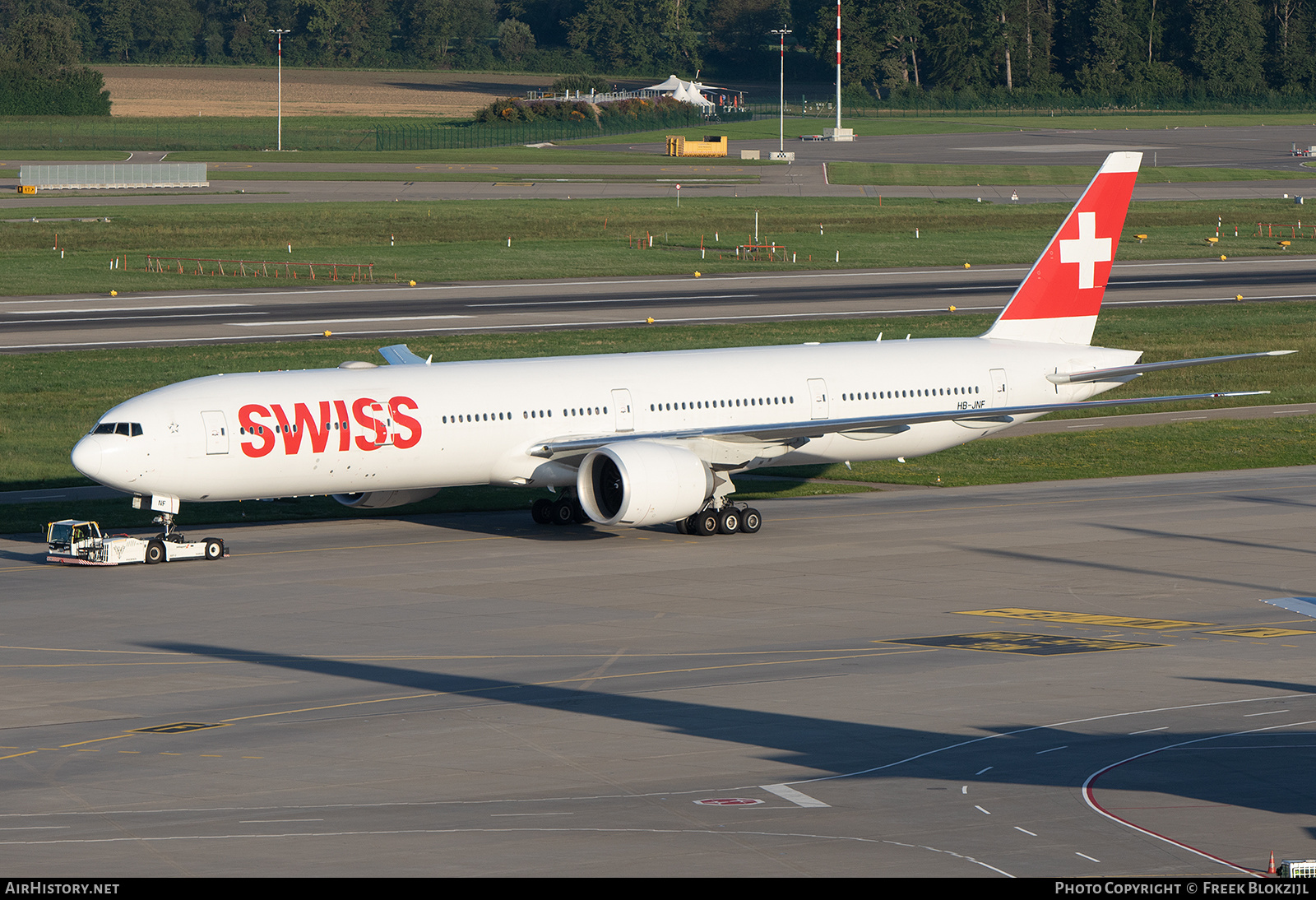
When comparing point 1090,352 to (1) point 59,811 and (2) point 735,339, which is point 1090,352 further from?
(1) point 59,811

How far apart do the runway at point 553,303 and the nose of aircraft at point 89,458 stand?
38.0 meters

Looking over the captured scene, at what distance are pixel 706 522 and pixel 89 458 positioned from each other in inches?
607

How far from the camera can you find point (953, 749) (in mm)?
25250

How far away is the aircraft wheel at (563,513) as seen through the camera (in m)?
46.6

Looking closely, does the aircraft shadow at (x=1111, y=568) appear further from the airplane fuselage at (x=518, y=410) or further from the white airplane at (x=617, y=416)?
the airplane fuselage at (x=518, y=410)

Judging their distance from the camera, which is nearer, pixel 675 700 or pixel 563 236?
pixel 675 700

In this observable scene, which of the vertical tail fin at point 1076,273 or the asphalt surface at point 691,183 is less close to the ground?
the asphalt surface at point 691,183

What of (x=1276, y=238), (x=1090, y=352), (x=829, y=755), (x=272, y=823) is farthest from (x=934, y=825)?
(x=1276, y=238)

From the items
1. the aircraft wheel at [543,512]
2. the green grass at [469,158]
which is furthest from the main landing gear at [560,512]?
the green grass at [469,158]

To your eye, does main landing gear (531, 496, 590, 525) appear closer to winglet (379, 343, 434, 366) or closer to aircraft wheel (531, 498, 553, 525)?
aircraft wheel (531, 498, 553, 525)

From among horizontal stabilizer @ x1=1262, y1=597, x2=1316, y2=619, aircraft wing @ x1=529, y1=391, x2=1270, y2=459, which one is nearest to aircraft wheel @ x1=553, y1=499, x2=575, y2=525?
aircraft wing @ x1=529, y1=391, x2=1270, y2=459

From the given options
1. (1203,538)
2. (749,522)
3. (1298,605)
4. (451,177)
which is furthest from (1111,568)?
(451,177)

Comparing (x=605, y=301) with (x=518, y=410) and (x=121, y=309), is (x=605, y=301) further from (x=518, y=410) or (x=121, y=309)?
(x=518, y=410)

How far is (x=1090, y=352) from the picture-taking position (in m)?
51.8
